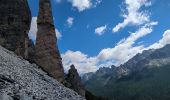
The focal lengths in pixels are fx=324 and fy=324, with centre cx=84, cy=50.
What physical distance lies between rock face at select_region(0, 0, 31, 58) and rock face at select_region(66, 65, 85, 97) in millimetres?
14603

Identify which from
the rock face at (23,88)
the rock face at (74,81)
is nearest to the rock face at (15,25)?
the rock face at (74,81)

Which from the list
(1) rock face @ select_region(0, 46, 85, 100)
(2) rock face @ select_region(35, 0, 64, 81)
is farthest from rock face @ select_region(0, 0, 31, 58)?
(1) rock face @ select_region(0, 46, 85, 100)

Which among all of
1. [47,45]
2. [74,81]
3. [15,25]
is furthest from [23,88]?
[74,81]

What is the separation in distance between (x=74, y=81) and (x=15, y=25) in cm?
1916

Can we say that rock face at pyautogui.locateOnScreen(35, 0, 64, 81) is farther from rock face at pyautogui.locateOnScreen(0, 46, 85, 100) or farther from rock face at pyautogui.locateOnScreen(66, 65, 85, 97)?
rock face at pyautogui.locateOnScreen(0, 46, 85, 100)

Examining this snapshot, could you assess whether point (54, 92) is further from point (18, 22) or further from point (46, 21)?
point (46, 21)

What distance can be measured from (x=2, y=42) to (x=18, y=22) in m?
5.31

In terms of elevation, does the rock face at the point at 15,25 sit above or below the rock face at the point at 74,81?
above

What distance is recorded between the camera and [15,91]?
20.2 meters

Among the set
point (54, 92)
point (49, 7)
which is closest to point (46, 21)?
point (49, 7)

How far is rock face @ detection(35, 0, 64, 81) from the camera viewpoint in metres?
53.9

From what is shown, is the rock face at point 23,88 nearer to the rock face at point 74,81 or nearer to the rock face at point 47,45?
the rock face at point 47,45

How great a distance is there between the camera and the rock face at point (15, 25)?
49406 mm

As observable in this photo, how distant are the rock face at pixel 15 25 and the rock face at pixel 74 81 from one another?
14.6 meters
